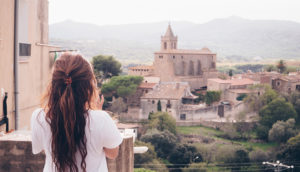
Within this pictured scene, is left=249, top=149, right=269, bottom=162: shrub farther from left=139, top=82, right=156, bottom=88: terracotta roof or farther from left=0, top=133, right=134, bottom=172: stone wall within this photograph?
left=0, top=133, right=134, bottom=172: stone wall

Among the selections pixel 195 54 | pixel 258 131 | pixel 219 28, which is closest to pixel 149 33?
pixel 219 28

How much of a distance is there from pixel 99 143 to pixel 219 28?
194m

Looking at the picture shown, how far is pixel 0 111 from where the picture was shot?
418 cm

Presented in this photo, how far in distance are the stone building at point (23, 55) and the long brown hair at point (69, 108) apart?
91.0 inches

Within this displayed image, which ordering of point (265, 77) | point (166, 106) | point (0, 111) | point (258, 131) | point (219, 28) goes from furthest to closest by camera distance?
point (219, 28)
point (265, 77)
point (166, 106)
point (258, 131)
point (0, 111)

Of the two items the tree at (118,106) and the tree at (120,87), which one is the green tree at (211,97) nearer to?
the tree at (120,87)

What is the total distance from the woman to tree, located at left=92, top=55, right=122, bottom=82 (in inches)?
1318

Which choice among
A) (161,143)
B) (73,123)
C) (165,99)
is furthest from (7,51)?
(165,99)

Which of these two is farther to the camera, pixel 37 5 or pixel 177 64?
pixel 177 64

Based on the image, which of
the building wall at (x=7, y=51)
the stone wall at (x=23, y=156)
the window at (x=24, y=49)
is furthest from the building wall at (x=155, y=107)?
Answer: the stone wall at (x=23, y=156)

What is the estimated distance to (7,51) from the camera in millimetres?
4328

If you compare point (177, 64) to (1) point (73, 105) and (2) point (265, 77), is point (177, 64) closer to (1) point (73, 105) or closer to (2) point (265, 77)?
(2) point (265, 77)

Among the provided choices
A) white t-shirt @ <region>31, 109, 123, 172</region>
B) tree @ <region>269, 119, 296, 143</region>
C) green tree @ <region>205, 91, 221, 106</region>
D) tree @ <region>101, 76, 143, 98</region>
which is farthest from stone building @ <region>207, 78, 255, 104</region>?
white t-shirt @ <region>31, 109, 123, 172</region>

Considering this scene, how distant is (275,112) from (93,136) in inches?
1142
